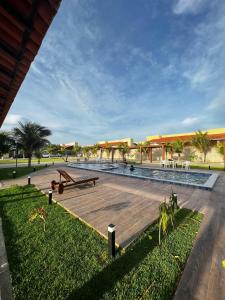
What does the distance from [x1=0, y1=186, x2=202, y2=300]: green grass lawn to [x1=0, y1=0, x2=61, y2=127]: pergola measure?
10.9 ft

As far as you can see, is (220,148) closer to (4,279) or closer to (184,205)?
(184,205)

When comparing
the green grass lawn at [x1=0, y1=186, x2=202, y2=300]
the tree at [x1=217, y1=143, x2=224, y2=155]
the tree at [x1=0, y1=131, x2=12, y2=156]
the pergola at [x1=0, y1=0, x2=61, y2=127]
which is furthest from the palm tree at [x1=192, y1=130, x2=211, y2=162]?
the pergola at [x1=0, y1=0, x2=61, y2=127]

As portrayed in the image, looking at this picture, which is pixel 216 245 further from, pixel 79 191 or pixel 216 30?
→ pixel 216 30

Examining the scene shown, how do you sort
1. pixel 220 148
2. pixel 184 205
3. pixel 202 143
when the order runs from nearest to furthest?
pixel 184 205, pixel 220 148, pixel 202 143

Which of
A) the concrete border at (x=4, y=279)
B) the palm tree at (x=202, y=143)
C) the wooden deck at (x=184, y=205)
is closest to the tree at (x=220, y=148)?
the palm tree at (x=202, y=143)

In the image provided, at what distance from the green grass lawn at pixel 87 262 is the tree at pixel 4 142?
15.7 meters

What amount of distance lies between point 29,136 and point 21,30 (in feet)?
63.4

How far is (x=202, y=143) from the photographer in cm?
2391

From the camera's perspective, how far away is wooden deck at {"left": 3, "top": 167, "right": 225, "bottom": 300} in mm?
2354

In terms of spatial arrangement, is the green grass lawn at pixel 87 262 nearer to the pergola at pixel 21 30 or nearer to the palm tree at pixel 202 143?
the pergola at pixel 21 30

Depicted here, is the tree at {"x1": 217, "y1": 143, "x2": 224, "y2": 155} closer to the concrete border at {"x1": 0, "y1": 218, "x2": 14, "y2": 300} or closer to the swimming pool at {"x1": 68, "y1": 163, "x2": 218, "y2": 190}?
the swimming pool at {"x1": 68, "y1": 163, "x2": 218, "y2": 190}

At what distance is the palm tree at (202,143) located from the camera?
77.6ft

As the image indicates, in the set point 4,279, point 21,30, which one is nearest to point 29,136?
point 4,279

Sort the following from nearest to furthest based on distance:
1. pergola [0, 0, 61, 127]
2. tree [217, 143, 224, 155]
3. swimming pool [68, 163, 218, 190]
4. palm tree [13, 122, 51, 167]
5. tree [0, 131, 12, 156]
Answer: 1. pergola [0, 0, 61, 127]
2. swimming pool [68, 163, 218, 190]
3. tree [0, 131, 12, 156]
4. palm tree [13, 122, 51, 167]
5. tree [217, 143, 224, 155]
